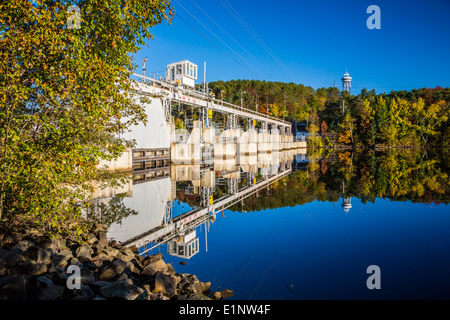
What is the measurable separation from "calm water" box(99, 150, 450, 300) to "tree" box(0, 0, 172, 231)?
286cm

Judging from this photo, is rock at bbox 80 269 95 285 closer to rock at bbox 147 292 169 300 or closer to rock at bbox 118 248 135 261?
rock at bbox 147 292 169 300

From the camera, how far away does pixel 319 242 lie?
743cm

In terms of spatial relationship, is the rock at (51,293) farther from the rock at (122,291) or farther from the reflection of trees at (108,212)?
the reflection of trees at (108,212)

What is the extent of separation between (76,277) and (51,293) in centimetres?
44

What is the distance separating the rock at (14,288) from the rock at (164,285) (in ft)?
4.88

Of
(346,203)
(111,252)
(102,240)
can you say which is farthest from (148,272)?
(346,203)

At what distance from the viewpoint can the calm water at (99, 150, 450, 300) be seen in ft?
16.6

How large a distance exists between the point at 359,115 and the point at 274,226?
2497 inches

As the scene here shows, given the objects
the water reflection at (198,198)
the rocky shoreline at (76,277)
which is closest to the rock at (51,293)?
the rocky shoreline at (76,277)

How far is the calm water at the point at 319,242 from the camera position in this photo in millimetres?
5074

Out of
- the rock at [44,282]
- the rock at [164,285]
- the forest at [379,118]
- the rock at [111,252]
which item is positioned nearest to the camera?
the rock at [44,282]

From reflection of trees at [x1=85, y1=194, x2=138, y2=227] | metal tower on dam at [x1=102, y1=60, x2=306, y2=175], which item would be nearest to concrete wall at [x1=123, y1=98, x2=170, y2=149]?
metal tower on dam at [x1=102, y1=60, x2=306, y2=175]

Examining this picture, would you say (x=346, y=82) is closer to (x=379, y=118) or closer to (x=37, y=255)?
(x=379, y=118)
